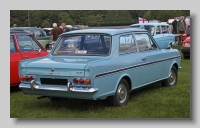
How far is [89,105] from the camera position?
6875mm

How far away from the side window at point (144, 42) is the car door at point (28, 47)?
2.82 m

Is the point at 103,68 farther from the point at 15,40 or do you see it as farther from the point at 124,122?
the point at 15,40

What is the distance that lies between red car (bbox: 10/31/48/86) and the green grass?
53 cm

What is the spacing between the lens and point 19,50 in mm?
8617

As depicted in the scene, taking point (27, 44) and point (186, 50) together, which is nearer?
point (27, 44)

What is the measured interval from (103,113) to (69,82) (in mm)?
859

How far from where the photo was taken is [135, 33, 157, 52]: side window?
7589 millimetres

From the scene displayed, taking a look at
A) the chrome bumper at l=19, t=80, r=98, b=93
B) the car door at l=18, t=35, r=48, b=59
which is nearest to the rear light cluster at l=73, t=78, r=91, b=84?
the chrome bumper at l=19, t=80, r=98, b=93

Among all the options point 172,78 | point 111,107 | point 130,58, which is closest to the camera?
point 111,107

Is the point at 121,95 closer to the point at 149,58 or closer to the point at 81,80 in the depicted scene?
the point at 81,80

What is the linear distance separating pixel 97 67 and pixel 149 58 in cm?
199

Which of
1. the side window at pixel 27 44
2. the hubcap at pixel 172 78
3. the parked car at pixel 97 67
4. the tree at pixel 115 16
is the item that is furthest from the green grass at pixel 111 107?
the tree at pixel 115 16

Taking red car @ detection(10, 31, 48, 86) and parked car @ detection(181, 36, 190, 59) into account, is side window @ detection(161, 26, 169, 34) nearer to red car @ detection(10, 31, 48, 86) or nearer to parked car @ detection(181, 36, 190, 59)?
parked car @ detection(181, 36, 190, 59)

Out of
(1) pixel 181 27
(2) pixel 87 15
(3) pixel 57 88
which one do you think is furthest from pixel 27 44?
(1) pixel 181 27
